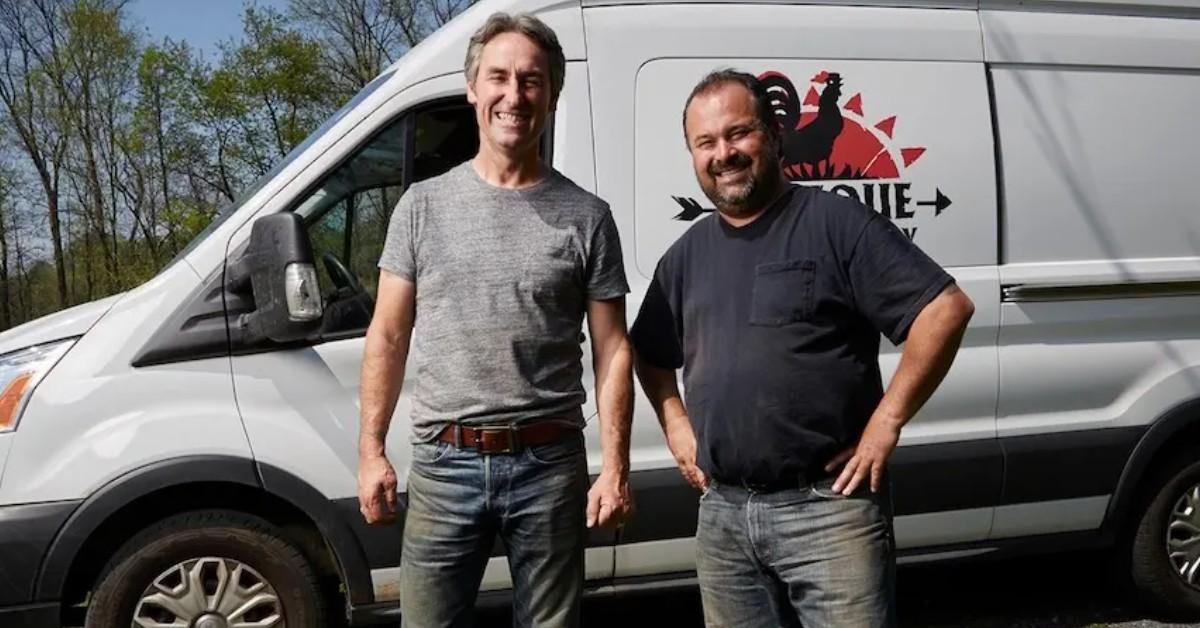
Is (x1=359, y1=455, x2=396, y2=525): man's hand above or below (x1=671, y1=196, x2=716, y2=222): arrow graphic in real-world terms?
below

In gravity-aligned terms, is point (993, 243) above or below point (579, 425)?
above

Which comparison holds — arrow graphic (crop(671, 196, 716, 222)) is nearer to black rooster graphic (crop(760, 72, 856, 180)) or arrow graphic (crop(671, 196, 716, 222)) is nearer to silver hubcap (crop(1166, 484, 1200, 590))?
black rooster graphic (crop(760, 72, 856, 180))

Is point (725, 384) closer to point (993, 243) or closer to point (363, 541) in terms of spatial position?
point (363, 541)

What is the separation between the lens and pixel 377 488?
240 centimetres

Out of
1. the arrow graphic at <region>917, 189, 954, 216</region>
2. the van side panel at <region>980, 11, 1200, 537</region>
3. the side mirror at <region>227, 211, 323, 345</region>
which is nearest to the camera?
the side mirror at <region>227, 211, 323, 345</region>

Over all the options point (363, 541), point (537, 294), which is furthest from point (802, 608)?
point (363, 541)

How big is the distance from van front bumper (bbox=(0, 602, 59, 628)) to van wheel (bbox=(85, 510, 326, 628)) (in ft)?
0.41

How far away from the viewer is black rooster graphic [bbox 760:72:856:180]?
3.74m

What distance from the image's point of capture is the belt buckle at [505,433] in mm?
2354

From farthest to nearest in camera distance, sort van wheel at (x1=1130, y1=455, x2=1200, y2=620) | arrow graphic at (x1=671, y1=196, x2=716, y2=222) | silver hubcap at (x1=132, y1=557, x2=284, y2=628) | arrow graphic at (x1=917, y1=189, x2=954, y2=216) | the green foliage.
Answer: the green foliage, van wheel at (x1=1130, y1=455, x2=1200, y2=620), arrow graphic at (x1=917, y1=189, x2=954, y2=216), arrow graphic at (x1=671, y1=196, x2=716, y2=222), silver hubcap at (x1=132, y1=557, x2=284, y2=628)

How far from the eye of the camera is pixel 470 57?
2.41 metres

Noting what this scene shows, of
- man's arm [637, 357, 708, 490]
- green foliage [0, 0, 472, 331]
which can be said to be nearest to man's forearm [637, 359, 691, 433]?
man's arm [637, 357, 708, 490]

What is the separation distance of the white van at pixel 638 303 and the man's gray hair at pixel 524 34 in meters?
0.96

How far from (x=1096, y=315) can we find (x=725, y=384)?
2.35m
